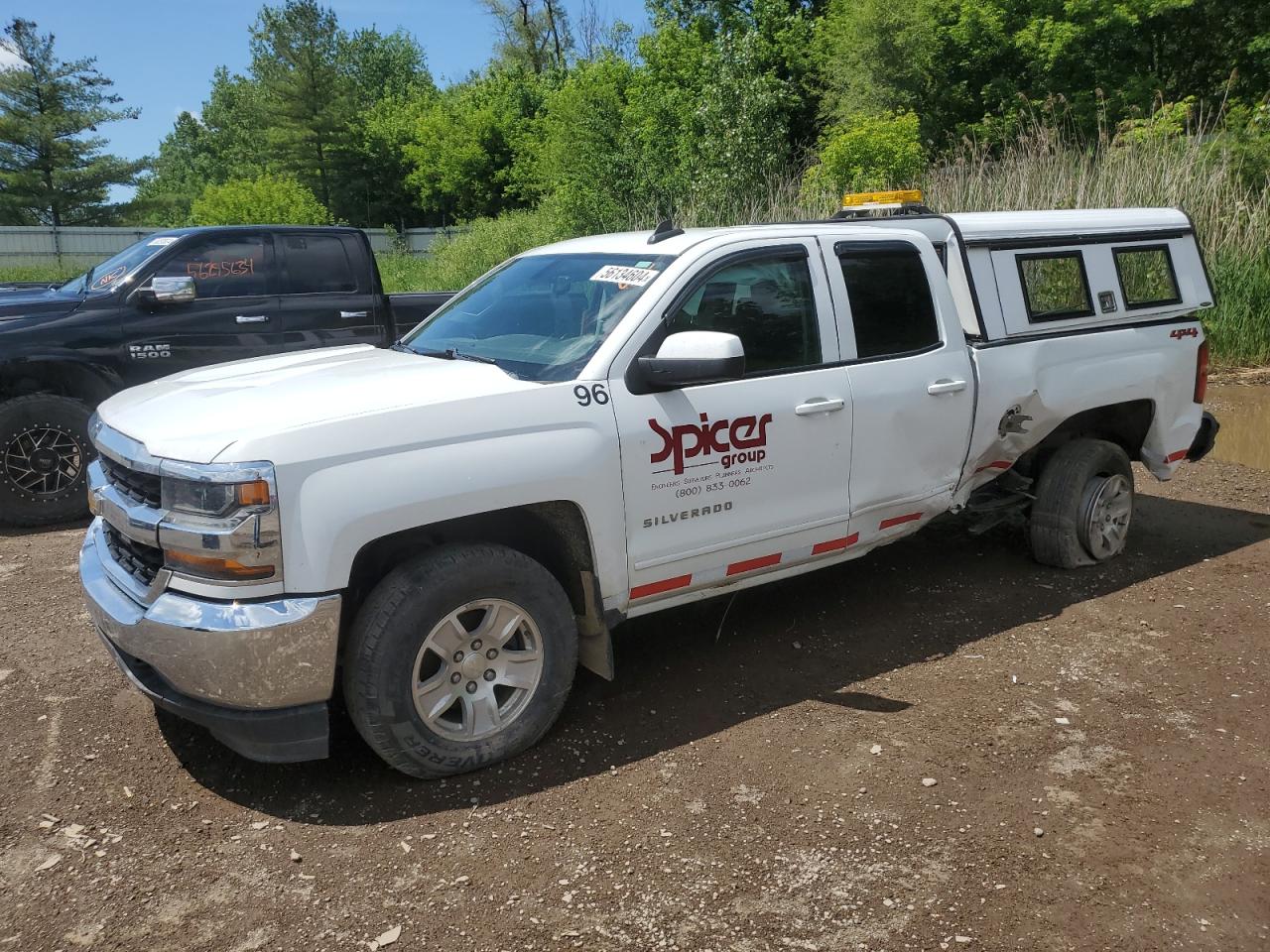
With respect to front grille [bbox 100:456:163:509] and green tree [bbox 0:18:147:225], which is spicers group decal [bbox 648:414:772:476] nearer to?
front grille [bbox 100:456:163:509]

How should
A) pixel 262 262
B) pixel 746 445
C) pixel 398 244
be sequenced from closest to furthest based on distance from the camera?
pixel 746 445, pixel 262 262, pixel 398 244

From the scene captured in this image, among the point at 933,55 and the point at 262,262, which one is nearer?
the point at 262,262

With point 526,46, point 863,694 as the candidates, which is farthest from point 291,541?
point 526,46

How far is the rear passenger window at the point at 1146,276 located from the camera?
18.8 feet

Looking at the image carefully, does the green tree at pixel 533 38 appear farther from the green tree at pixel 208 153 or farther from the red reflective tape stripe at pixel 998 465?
the red reflective tape stripe at pixel 998 465

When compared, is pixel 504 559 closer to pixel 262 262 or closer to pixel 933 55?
pixel 262 262

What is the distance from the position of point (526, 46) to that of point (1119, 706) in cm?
6048

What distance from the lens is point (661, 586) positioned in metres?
4.10

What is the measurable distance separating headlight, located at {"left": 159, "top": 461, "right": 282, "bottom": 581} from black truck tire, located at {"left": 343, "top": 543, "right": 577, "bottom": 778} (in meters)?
0.41

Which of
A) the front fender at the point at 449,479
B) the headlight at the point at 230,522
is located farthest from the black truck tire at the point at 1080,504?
the headlight at the point at 230,522

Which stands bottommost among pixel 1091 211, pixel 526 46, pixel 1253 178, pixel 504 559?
pixel 504 559

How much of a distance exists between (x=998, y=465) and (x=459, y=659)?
3.09 m

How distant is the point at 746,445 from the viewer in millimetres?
4172

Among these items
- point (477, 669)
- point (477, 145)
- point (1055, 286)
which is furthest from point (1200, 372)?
point (477, 145)
